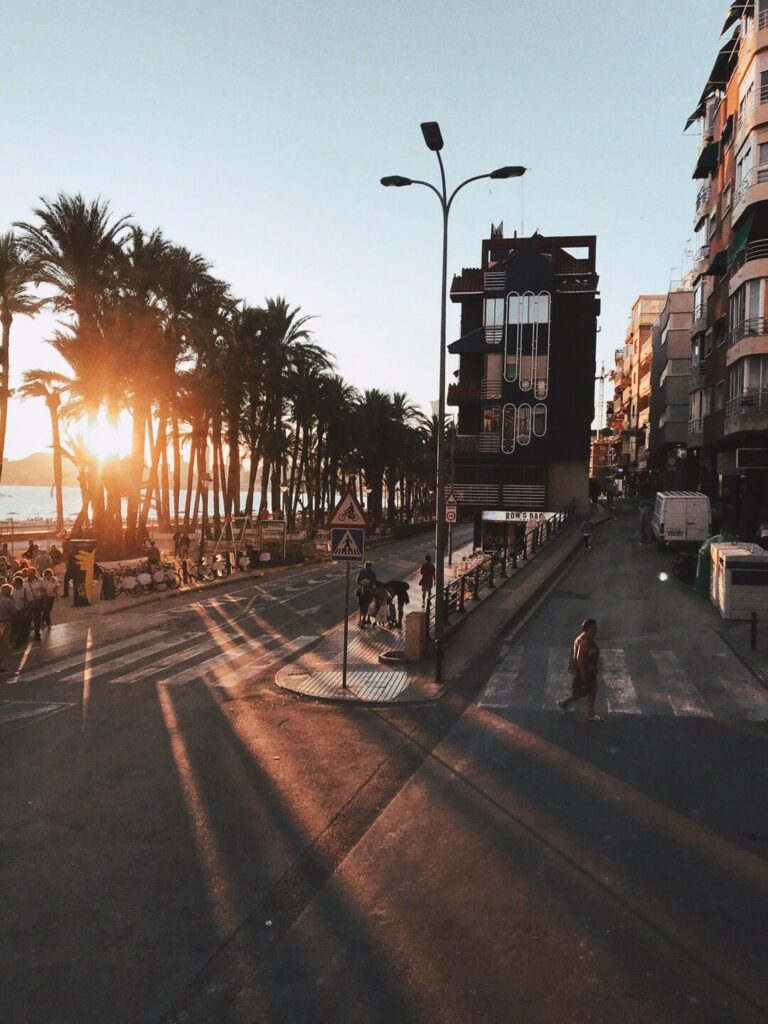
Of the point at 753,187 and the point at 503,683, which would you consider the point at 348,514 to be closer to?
the point at 503,683

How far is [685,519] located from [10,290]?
32.0m

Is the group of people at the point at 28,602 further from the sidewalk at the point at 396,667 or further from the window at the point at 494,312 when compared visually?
the window at the point at 494,312

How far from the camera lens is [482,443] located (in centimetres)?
5331

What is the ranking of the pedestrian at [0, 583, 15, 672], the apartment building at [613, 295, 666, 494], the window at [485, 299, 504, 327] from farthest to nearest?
the apartment building at [613, 295, 666, 494], the window at [485, 299, 504, 327], the pedestrian at [0, 583, 15, 672]

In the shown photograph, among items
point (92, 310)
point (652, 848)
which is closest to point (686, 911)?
point (652, 848)

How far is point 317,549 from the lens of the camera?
46781 millimetres

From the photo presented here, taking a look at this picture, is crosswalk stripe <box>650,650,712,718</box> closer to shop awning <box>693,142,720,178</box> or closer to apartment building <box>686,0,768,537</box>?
apartment building <box>686,0,768,537</box>

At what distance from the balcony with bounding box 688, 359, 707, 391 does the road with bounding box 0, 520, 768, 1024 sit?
134 ft

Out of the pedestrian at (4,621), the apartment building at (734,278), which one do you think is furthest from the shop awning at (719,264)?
the pedestrian at (4,621)

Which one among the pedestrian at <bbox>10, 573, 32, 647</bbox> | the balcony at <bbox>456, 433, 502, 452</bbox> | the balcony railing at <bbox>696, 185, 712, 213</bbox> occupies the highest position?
the balcony railing at <bbox>696, 185, 712, 213</bbox>

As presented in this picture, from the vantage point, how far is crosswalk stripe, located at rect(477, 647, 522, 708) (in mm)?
13271

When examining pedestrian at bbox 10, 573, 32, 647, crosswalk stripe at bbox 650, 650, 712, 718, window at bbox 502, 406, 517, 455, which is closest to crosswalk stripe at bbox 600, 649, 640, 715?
crosswalk stripe at bbox 650, 650, 712, 718

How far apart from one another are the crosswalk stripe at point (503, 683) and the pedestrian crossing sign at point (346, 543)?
11.0 ft

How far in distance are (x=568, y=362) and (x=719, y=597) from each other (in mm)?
34259
